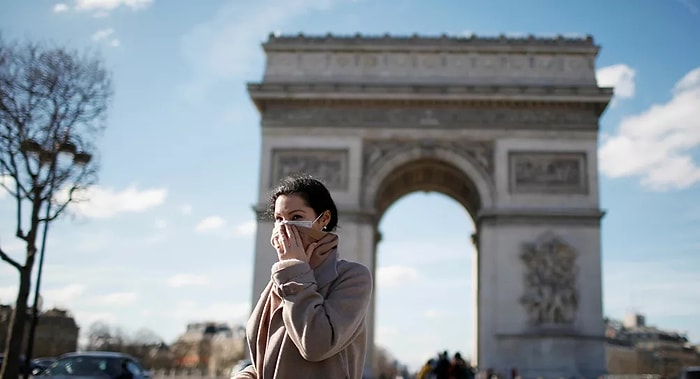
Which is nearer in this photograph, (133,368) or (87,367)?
(87,367)

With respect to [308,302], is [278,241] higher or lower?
higher

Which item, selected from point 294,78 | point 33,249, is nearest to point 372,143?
point 294,78

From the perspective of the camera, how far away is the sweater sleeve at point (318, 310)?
2.18 meters

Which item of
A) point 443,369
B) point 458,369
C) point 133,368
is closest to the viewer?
point 133,368

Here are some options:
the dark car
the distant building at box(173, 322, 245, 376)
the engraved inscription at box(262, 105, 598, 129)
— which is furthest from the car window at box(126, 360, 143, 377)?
the distant building at box(173, 322, 245, 376)

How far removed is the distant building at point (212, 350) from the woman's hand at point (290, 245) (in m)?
52.6

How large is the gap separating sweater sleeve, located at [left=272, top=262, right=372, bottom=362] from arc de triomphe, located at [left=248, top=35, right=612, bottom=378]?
840 inches

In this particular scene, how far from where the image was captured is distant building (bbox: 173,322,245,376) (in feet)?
221

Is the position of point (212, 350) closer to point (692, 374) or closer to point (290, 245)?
point (692, 374)

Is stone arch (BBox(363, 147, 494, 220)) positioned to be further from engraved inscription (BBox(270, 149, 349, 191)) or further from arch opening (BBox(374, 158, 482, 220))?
engraved inscription (BBox(270, 149, 349, 191))

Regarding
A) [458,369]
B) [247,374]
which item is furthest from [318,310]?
[458,369]

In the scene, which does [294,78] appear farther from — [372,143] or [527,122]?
[527,122]

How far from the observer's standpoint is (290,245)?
231 centimetres

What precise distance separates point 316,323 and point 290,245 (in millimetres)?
265
